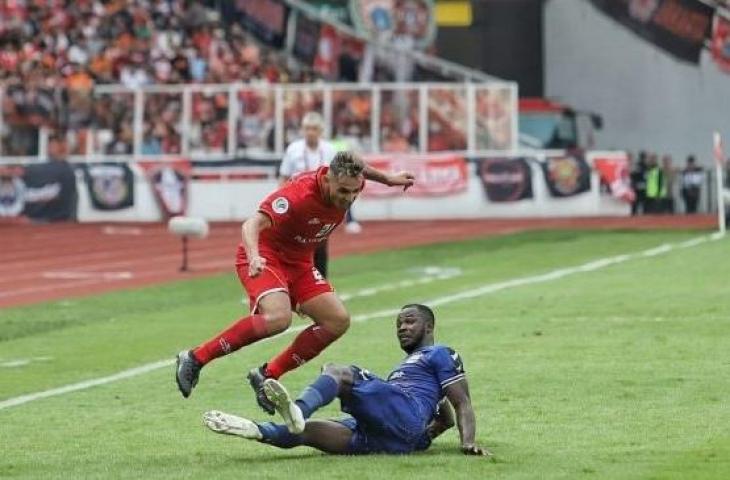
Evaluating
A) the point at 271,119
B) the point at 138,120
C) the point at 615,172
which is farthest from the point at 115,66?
the point at 615,172

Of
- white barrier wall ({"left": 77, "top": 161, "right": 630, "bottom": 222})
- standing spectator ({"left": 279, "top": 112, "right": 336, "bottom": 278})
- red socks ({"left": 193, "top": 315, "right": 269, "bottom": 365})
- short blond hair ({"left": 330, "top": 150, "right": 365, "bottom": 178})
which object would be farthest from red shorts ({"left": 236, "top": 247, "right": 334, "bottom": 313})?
white barrier wall ({"left": 77, "top": 161, "right": 630, "bottom": 222})

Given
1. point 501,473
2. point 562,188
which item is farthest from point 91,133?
point 501,473

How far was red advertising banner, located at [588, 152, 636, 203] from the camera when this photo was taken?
42.2 m

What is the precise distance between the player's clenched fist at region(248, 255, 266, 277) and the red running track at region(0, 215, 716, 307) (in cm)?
1309

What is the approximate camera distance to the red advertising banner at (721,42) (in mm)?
48000

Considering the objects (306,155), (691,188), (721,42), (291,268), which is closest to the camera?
(291,268)

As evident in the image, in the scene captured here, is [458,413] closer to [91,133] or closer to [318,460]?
[318,460]

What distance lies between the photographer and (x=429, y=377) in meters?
11.7

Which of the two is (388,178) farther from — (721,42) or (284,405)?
(721,42)

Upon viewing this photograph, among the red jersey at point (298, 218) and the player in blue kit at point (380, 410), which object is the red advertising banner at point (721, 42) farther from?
the player in blue kit at point (380, 410)

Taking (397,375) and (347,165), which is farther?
(347,165)

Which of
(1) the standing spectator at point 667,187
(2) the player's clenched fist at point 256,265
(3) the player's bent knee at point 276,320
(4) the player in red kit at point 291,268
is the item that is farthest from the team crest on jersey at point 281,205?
(1) the standing spectator at point 667,187

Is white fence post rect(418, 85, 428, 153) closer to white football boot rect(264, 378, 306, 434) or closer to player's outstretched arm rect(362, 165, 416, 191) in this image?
player's outstretched arm rect(362, 165, 416, 191)

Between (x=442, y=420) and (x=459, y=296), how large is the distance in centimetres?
1193
